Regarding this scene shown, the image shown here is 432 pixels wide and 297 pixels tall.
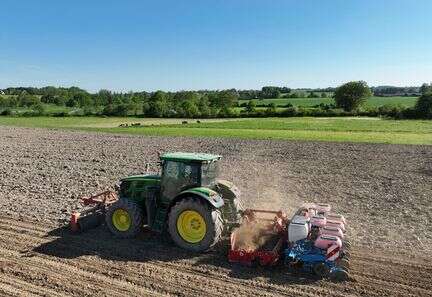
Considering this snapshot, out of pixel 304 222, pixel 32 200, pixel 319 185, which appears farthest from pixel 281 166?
pixel 304 222

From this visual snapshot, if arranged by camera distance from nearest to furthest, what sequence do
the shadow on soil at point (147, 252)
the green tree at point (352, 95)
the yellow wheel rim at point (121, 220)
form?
1. the shadow on soil at point (147, 252)
2. the yellow wheel rim at point (121, 220)
3. the green tree at point (352, 95)

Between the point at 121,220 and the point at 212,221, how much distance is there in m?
2.63

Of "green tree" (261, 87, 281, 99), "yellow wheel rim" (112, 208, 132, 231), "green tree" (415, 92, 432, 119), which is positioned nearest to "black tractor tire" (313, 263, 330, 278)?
"yellow wheel rim" (112, 208, 132, 231)

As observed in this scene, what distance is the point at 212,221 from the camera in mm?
9922

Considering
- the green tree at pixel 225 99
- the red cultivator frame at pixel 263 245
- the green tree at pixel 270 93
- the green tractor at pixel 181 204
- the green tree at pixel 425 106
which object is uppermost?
the green tree at pixel 270 93

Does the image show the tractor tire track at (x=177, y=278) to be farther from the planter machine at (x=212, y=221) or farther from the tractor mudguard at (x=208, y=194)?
the tractor mudguard at (x=208, y=194)

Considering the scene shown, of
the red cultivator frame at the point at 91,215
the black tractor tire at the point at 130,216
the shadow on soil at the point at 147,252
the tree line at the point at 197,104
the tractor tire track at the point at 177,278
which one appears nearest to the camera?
the tractor tire track at the point at 177,278

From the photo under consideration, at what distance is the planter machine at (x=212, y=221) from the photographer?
364 inches

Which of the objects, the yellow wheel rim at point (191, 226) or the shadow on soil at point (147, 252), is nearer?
the shadow on soil at point (147, 252)

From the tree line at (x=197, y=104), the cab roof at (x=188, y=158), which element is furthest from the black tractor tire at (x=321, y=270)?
the tree line at (x=197, y=104)

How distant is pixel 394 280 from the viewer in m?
8.88

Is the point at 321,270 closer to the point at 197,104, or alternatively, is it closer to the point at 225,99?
the point at 197,104

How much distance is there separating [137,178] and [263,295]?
480 centimetres

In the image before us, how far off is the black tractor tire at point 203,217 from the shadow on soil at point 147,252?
20cm
